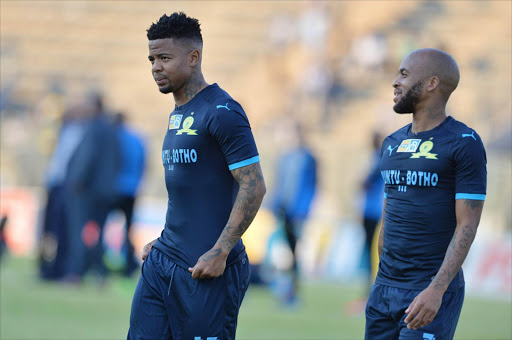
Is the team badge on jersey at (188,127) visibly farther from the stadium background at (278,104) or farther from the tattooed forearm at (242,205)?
→ the stadium background at (278,104)

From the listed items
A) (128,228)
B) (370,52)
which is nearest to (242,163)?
(128,228)

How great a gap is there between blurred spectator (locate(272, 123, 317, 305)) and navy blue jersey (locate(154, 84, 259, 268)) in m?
7.82

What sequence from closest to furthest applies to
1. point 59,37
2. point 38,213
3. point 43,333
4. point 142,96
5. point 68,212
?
point 43,333 < point 68,212 < point 38,213 < point 142,96 < point 59,37

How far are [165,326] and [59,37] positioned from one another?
31540mm

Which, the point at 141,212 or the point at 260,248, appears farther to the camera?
the point at 141,212

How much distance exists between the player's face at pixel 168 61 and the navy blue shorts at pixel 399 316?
161cm

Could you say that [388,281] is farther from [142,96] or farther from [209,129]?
[142,96]

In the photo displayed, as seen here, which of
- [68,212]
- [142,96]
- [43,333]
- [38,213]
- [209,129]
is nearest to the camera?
[209,129]

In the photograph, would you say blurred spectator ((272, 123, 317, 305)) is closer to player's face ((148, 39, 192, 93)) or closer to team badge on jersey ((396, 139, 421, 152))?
team badge on jersey ((396, 139, 421, 152))

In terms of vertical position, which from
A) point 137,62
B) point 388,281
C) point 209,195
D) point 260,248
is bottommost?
point 260,248

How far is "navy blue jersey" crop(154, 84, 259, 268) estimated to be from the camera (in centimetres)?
477

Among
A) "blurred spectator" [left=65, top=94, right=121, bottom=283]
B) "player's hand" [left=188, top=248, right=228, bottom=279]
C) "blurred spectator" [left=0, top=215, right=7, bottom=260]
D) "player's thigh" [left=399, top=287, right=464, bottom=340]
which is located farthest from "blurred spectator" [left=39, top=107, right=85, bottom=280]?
"player's thigh" [left=399, top=287, right=464, bottom=340]

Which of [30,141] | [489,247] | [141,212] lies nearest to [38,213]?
[141,212]

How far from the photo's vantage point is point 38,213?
18.7 meters
